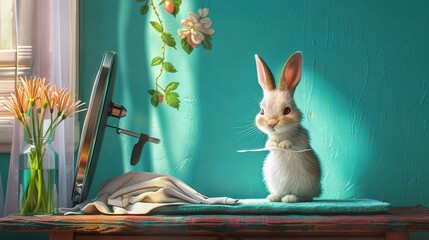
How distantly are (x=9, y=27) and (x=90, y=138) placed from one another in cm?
74

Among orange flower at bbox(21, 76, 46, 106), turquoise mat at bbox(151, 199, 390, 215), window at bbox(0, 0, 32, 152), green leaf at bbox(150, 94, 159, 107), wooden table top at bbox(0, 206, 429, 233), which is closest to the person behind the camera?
wooden table top at bbox(0, 206, 429, 233)

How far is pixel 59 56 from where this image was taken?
215cm

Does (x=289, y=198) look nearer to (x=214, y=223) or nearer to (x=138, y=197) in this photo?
(x=214, y=223)

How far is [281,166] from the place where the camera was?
1986mm

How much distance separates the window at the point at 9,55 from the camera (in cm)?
214

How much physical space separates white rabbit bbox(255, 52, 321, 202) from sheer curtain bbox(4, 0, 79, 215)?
0.63 m

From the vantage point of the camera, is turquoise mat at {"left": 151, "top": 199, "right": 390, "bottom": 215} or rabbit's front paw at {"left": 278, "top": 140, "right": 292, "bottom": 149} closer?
turquoise mat at {"left": 151, "top": 199, "right": 390, "bottom": 215}

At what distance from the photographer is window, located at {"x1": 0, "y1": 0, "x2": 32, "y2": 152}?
2.14m

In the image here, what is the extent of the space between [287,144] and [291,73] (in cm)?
23

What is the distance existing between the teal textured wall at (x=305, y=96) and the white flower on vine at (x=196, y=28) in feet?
0.08

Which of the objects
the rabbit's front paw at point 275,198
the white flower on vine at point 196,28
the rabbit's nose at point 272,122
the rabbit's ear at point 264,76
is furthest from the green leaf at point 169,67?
the rabbit's front paw at point 275,198

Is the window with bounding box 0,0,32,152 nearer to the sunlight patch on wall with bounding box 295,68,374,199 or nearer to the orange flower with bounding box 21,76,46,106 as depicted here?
the orange flower with bounding box 21,76,46,106

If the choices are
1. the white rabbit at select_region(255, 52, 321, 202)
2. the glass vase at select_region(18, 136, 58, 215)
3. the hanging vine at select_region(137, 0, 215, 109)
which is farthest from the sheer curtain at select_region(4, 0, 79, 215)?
the white rabbit at select_region(255, 52, 321, 202)

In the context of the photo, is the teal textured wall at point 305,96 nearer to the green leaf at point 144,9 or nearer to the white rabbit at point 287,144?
the green leaf at point 144,9
